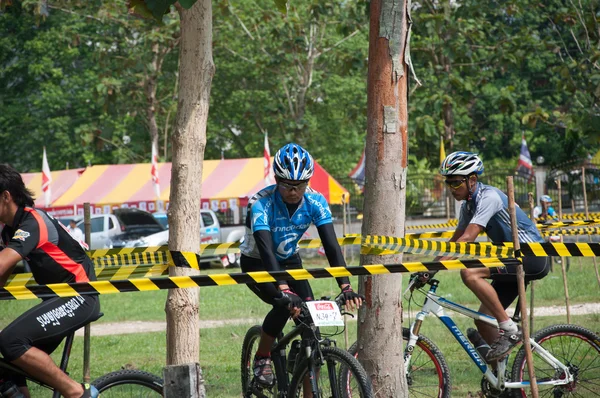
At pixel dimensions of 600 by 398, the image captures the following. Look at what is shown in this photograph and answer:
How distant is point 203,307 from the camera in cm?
1627

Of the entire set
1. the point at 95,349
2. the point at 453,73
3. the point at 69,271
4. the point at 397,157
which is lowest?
the point at 95,349

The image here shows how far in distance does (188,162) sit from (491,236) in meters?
2.35

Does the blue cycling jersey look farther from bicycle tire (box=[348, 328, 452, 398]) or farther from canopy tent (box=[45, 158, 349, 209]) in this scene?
canopy tent (box=[45, 158, 349, 209])

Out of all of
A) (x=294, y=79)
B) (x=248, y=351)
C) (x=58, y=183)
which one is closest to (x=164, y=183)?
(x=294, y=79)

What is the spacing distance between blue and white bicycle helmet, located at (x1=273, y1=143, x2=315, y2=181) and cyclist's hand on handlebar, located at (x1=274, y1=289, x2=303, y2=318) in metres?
0.72

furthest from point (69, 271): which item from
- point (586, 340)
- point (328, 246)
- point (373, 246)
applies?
point (586, 340)

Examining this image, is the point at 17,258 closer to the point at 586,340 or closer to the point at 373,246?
the point at 373,246

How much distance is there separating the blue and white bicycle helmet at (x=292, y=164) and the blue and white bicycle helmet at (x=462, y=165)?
1493 mm

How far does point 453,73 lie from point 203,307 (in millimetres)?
8646

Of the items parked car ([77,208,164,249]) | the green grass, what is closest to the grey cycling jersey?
the green grass

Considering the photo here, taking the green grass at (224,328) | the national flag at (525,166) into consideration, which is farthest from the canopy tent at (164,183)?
the green grass at (224,328)

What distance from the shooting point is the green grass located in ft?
30.3

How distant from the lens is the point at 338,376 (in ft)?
18.0

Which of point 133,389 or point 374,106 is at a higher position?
point 374,106
